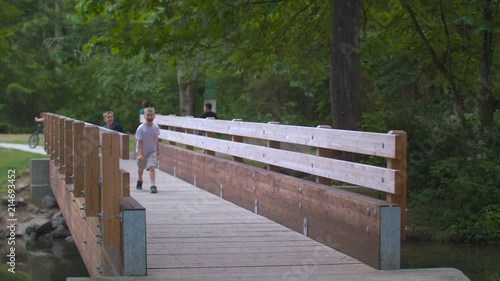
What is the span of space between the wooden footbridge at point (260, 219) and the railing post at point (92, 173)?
0.04 ft

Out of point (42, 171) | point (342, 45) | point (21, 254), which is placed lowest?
point (21, 254)

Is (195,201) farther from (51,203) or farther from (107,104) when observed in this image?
(107,104)

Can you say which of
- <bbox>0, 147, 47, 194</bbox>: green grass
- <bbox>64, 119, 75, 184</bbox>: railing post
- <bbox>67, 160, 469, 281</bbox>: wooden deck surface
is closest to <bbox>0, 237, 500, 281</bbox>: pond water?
<bbox>67, 160, 469, 281</bbox>: wooden deck surface

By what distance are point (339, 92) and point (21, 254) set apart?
8141 mm

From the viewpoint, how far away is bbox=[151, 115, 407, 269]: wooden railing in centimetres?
760

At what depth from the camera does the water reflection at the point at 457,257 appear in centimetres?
1277

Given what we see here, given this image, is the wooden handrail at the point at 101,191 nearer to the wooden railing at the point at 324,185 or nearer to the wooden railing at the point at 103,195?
the wooden railing at the point at 103,195

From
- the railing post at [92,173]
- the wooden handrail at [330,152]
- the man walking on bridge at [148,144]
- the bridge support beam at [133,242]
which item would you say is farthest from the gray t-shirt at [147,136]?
the bridge support beam at [133,242]

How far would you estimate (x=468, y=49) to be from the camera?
58.9 ft

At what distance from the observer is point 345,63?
1343cm

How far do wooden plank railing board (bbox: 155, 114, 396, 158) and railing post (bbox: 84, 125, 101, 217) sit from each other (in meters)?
2.57

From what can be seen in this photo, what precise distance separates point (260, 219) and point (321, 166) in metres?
1.90

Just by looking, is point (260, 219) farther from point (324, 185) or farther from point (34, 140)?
point (34, 140)

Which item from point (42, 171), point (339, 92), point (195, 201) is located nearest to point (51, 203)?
point (42, 171)
